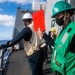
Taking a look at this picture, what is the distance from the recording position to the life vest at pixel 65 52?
3.75 meters

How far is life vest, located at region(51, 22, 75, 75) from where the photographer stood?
12.3ft

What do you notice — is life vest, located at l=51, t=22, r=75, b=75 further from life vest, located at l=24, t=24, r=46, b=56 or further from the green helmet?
life vest, located at l=24, t=24, r=46, b=56

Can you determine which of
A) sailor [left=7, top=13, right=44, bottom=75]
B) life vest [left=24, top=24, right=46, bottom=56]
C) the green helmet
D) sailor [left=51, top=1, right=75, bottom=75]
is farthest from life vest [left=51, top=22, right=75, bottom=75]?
life vest [left=24, top=24, right=46, bottom=56]

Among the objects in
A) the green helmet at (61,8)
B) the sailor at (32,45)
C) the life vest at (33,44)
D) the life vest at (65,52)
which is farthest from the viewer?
the life vest at (33,44)

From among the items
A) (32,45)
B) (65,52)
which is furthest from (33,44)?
(65,52)

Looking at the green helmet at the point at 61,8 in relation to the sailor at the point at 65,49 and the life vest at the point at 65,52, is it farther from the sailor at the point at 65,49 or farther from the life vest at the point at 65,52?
the life vest at the point at 65,52

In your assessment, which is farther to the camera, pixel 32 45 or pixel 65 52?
pixel 32 45

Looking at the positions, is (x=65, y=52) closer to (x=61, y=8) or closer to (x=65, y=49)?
(x=65, y=49)

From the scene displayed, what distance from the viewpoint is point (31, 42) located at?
6637 mm

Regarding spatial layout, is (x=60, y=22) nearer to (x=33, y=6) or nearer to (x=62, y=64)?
(x=62, y=64)

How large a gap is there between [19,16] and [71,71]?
98.1 feet

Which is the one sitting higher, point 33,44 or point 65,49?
point 65,49

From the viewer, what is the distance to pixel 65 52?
3770mm

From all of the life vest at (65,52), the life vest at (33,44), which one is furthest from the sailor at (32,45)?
the life vest at (65,52)
